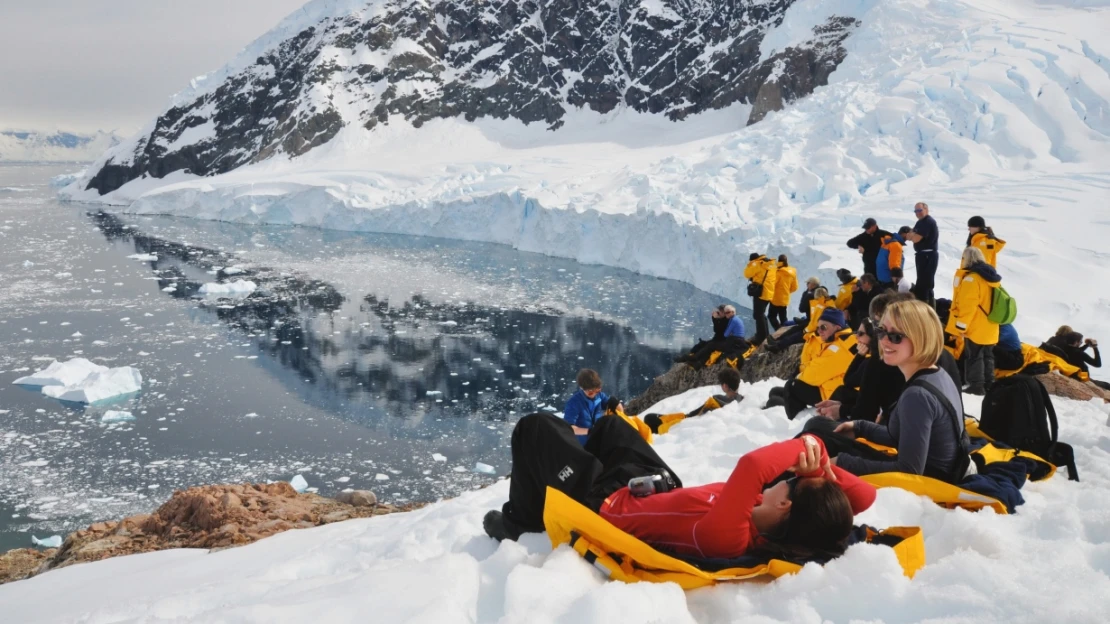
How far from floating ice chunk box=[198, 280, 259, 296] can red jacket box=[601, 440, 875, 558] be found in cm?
2042

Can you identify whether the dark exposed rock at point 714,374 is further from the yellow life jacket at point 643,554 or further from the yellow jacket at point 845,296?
the yellow life jacket at point 643,554

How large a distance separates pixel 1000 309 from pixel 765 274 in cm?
402

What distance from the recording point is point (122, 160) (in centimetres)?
5725

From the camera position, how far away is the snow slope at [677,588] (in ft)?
6.77

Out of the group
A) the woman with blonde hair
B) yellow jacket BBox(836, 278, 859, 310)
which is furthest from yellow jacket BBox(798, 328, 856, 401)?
yellow jacket BBox(836, 278, 859, 310)

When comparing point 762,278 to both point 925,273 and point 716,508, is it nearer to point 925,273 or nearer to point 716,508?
point 925,273

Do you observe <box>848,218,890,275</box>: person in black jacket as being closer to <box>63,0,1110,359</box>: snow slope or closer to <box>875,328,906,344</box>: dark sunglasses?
<box>63,0,1110,359</box>: snow slope

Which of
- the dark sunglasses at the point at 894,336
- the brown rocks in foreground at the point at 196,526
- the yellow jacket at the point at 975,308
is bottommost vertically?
the brown rocks in foreground at the point at 196,526

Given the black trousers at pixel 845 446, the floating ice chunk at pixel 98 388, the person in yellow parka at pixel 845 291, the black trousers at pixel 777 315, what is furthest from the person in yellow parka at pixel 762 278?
the floating ice chunk at pixel 98 388

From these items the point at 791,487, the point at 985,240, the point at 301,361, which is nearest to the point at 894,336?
the point at 791,487

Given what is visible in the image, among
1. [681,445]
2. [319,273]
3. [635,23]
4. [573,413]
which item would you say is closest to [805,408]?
[681,445]

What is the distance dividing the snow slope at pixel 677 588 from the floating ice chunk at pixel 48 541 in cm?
489

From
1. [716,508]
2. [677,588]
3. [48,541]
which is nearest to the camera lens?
[677,588]

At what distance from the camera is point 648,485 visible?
255 centimetres
